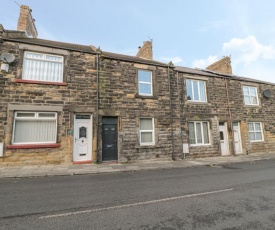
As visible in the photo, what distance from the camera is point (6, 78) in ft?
29.6

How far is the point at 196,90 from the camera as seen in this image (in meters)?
13.8

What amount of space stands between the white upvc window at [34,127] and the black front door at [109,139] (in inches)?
110

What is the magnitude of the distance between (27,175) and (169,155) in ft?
27.2

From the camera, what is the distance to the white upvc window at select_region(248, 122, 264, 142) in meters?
15.3

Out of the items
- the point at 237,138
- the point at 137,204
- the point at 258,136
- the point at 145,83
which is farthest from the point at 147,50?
the point at 137,204

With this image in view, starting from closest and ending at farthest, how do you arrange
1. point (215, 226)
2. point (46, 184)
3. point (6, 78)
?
point (215, 226)
point (46, 184)
point (6, 78)

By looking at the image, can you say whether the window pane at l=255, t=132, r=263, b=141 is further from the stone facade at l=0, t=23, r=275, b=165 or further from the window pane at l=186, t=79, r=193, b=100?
the window pane at l=186, t=79, r=193, b=100

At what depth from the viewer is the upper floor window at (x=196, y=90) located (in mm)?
13506

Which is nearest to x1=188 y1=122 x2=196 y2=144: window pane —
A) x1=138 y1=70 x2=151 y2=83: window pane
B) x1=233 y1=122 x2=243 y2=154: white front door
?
x1=233 y1=122 x2=243 y2=154: white front door

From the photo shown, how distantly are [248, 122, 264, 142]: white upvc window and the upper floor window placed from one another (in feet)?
18.3

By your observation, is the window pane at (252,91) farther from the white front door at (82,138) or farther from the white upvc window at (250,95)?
the white front door at (82,138)

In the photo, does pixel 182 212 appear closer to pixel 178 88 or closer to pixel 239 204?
pixel 239 204

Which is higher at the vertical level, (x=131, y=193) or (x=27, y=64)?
(x=27, y=64)

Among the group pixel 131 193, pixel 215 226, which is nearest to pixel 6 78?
pixel 131 193
